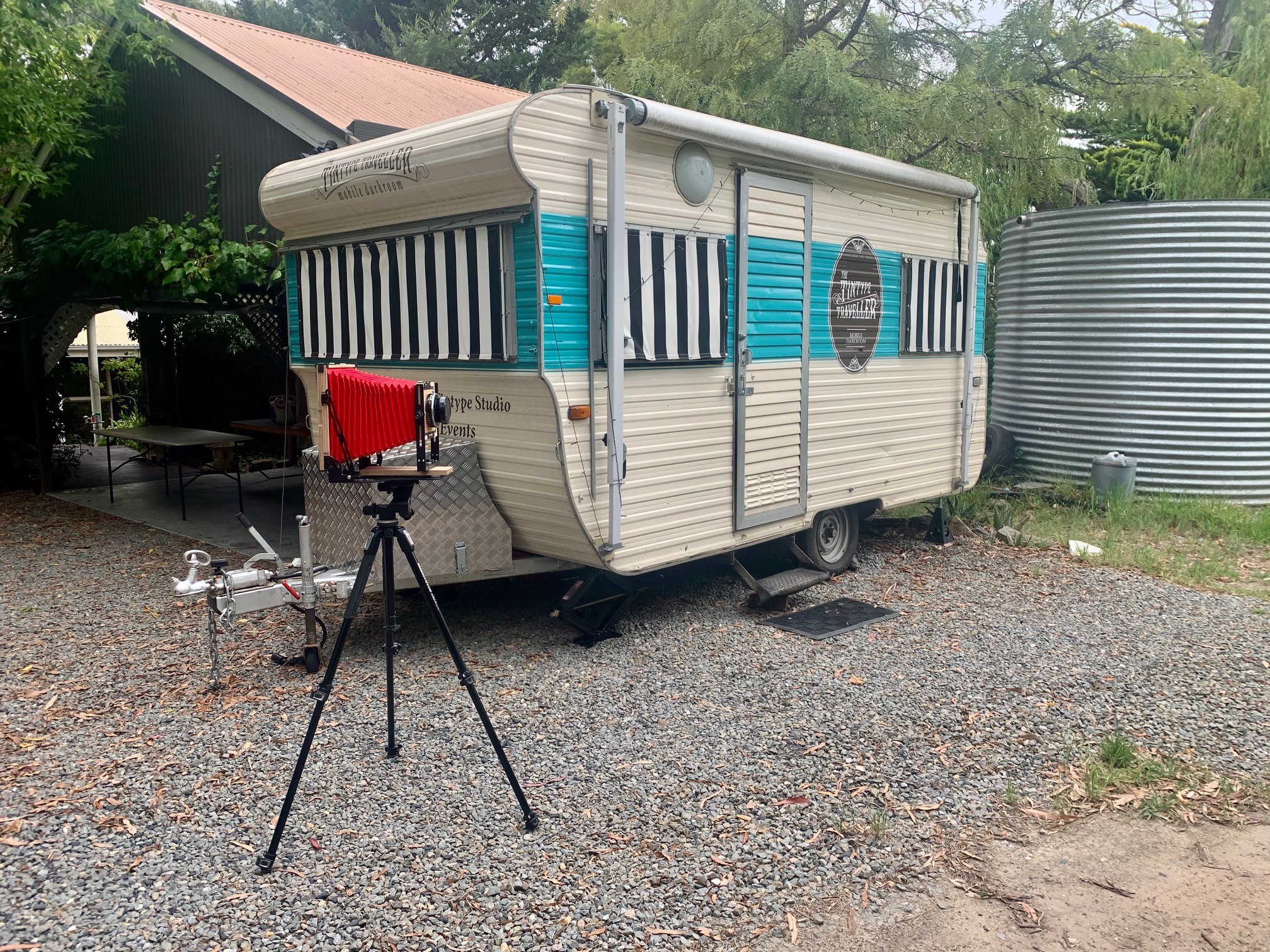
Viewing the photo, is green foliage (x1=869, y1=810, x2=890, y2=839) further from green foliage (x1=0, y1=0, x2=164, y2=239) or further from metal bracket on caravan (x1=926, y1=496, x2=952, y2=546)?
green foliage (x1=0, y1=0, x2=164, y2=239)

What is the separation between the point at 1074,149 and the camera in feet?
35.9

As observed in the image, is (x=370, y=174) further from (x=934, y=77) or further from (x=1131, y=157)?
(x=1131, y=157)

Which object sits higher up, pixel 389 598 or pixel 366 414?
pixel 366 414

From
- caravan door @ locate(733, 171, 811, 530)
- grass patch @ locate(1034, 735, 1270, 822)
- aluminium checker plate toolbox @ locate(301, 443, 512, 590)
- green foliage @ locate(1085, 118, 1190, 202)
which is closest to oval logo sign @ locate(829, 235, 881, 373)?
caravan door @ locate(733, 171, 811, 530)

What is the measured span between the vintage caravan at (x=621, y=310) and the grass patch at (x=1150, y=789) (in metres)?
2.38

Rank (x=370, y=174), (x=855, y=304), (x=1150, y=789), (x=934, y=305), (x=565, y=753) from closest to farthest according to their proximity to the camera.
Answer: (x=1150, y=789) < (x=565, y=753) < (x=370, y=174) < (x=855, y=304) < (x=934, y=305)

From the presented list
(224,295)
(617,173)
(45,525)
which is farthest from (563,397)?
(45,525)

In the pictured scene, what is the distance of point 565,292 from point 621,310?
0.31 metres

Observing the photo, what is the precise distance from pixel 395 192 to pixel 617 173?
129cm

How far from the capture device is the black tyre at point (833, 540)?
701cm

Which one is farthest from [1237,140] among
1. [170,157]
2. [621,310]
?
[170,157]

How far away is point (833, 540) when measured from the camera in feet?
24.2

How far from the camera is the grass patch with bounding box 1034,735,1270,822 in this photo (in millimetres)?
3861

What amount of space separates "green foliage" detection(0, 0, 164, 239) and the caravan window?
21.6 feet
